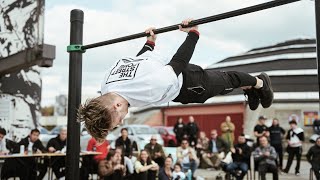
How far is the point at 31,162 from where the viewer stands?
7539 millimetres

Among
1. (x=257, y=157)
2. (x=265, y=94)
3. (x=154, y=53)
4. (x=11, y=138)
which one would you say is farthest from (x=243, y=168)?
(x=154, y=53)

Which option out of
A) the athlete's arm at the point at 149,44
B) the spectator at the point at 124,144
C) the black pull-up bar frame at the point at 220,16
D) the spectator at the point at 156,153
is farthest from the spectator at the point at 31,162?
the athlete's arm at the point at 149,44

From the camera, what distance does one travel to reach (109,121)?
8.81ft

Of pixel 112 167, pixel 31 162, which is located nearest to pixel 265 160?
pixel 112 167

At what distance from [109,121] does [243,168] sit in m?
6.46

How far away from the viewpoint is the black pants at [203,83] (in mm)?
2945

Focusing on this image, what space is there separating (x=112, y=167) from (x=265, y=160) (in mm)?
3196

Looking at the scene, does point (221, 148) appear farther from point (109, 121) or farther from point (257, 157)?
point (109, 121)

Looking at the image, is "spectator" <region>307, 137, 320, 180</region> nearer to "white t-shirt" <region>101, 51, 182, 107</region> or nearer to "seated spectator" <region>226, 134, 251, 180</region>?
"seated spectator" <region>226, 134, 251, 180</region>

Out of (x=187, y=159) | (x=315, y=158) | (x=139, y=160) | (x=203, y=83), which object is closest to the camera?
(x=203, y=83)

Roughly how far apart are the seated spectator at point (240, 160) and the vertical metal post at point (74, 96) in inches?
224

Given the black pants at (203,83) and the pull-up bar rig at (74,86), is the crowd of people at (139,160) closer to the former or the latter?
the pull-up bar rig at (74,86)

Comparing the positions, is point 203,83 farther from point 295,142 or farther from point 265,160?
point 295,142

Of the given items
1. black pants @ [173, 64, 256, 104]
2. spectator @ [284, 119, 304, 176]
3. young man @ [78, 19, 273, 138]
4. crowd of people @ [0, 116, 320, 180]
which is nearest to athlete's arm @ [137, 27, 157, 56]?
young man @ [78, 19, 273, 138]
